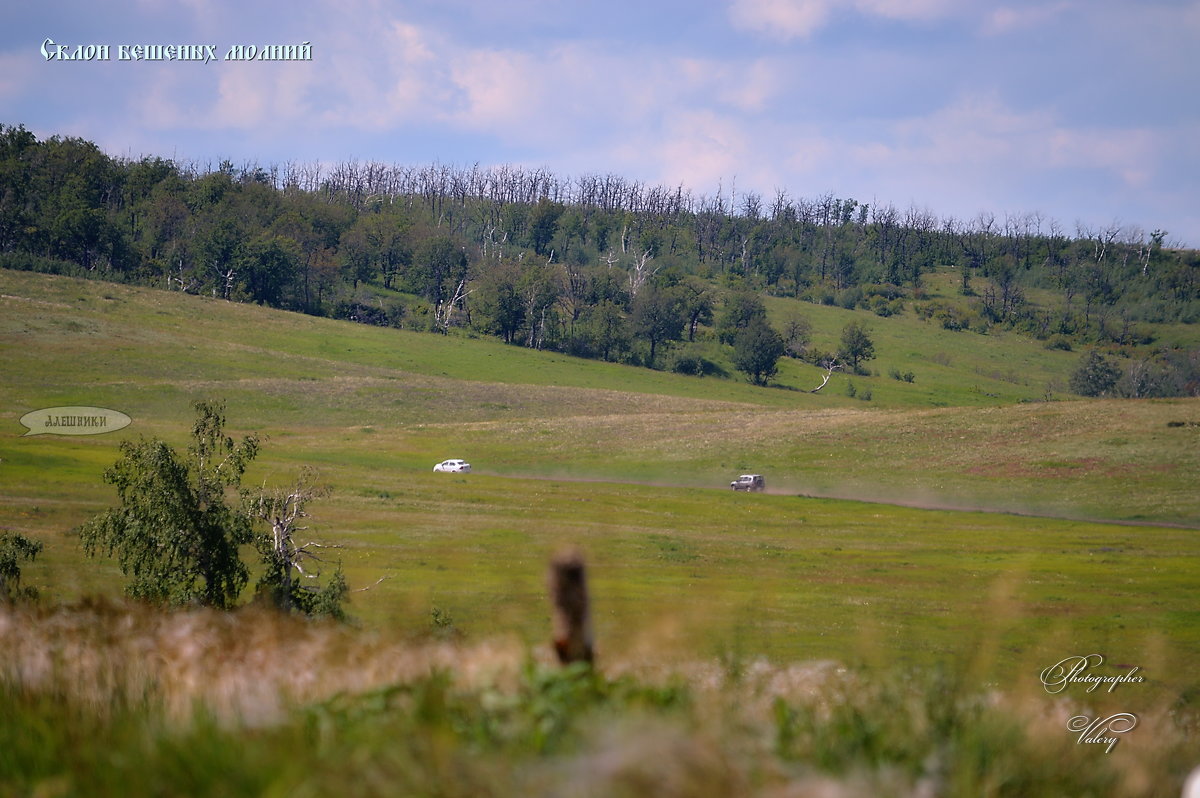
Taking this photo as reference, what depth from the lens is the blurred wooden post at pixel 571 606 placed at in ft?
14.0

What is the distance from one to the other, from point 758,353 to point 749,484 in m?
88.9

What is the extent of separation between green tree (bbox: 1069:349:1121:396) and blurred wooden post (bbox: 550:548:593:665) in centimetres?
15692

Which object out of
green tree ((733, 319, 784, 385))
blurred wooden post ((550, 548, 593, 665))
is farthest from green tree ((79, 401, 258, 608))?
green tree ((733, 319, 784, 385))

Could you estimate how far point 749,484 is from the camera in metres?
67.6

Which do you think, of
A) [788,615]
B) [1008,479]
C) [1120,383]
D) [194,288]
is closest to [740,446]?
[1008,479]

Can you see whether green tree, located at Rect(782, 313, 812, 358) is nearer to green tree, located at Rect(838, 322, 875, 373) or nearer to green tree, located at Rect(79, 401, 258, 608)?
green tree, located at Rect(838, 322, 875, 373)

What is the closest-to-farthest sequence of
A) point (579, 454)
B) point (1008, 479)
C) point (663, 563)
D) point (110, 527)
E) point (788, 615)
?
point (110, 527)
point (788, 615)
point (663, 563)
point (1008, 479)
point (579, 454)

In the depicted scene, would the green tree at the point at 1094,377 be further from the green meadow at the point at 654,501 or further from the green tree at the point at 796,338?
the green tree at the point at 796,338

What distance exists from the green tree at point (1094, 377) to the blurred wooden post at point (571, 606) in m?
157

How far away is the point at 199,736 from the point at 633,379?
13807 centimetres

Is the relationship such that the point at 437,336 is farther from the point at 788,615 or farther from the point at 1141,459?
the point at 788,615

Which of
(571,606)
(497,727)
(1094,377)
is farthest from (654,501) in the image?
(1094,377)

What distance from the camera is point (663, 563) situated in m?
42.3

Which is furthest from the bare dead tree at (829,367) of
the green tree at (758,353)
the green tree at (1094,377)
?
the green tree at (1094,377)
